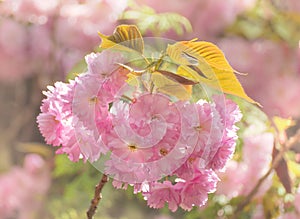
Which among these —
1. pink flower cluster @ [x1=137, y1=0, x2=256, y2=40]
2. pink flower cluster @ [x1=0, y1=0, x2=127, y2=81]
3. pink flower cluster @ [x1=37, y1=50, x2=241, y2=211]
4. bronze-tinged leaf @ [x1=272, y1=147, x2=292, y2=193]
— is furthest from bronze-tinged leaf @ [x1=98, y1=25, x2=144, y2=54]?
A: pink flower cluster @ [x1=137, y1=0, x2=256, y2=40]

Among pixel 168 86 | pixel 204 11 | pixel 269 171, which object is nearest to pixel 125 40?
pixel 168 86

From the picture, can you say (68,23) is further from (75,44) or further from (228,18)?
(228,18)

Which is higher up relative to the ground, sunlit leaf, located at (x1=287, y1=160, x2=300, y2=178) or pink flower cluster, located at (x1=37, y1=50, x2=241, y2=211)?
pink flower cluster, located at (x1=37, y1=50, x2=241, y2=211)

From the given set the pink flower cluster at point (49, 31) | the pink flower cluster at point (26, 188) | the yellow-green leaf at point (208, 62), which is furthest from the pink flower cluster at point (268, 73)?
the yellow-green leaf at point (208, 62)

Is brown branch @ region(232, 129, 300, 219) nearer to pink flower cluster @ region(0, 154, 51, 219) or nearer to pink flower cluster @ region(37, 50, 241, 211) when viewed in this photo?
pink flower cluster @ region(37, 50, 241, 211)

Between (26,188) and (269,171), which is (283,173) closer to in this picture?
(269,171)

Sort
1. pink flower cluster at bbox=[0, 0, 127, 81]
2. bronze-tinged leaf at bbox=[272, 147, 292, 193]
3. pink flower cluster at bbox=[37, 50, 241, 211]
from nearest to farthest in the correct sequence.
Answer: pink flower cluster at bbox=[37, 50, 241, 211] → bronze-tinged leaf at bbox=[272, 147, 292, 193] → pink flower cluster at bbox=[0, 0, 127, 81]
